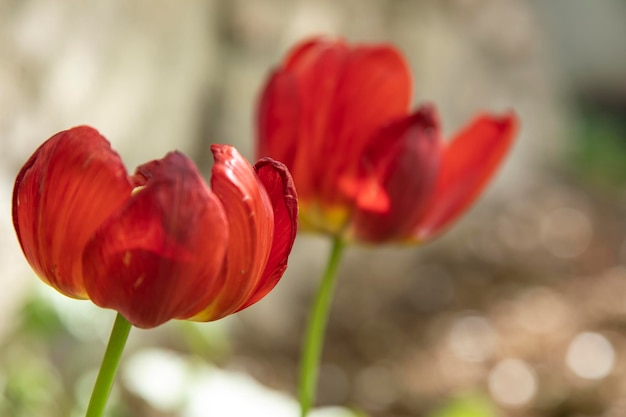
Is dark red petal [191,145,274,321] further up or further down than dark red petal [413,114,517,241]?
further down

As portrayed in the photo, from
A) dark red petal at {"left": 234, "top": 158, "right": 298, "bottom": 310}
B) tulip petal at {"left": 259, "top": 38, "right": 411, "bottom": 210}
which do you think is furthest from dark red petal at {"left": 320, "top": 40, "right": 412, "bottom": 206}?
dark red petal at {"left": 234, "top": 158, "right": 298, "bottom": 310}

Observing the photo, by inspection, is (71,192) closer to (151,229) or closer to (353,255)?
(151,229)

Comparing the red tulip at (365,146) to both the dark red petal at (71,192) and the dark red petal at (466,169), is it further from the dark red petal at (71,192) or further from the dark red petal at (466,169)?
the dark red petal at (71,192)

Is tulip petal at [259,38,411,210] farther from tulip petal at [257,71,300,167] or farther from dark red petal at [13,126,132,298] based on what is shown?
dark red petal at [13,126,132,298]

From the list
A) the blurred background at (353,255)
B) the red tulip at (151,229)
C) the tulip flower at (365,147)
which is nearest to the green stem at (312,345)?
the tulip flower at (365,147)

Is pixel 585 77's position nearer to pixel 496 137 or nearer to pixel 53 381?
pixel 53 381

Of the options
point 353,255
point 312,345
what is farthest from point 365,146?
point 353,255
